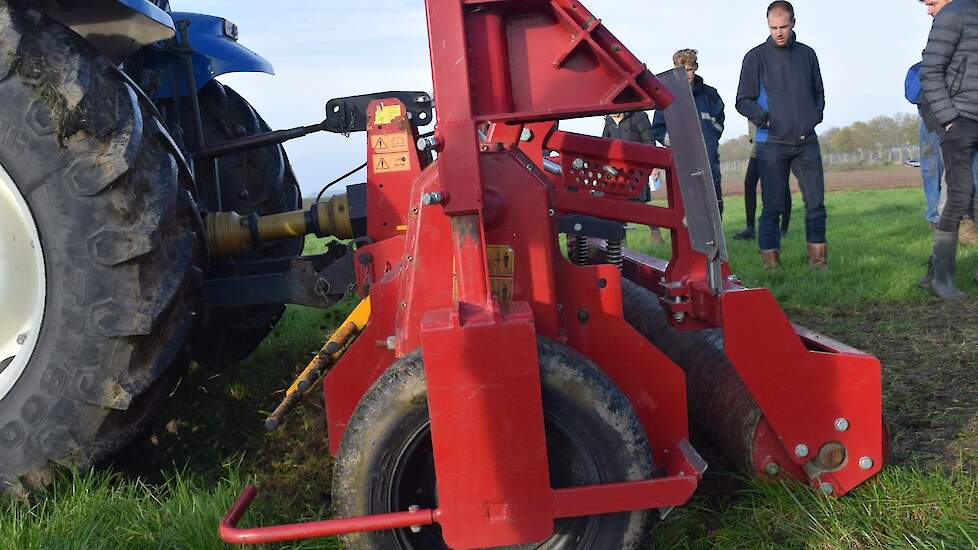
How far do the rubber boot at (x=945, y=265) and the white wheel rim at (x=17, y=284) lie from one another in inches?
194

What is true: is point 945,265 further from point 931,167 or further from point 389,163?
point 389,163

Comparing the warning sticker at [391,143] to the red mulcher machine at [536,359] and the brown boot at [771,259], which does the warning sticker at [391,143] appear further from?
the brown boot at [771,259]

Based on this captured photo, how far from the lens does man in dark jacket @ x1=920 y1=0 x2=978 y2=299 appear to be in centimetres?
491

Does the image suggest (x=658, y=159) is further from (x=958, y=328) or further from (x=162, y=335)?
(x=958, y=328)

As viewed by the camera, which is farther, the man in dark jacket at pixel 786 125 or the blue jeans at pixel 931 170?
the blue jeans at pixel 931 170

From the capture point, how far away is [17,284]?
2.39 metres

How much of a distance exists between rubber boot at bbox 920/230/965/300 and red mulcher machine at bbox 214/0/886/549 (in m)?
3.18

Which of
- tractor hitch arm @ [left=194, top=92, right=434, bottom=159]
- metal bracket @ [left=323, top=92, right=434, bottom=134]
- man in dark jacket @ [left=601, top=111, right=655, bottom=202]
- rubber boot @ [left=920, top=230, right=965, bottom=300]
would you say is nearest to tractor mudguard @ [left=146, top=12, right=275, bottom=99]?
tractor hitch arm @ [left=194, top=92, right=434, bottom=159]

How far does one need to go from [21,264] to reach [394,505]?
1.34m

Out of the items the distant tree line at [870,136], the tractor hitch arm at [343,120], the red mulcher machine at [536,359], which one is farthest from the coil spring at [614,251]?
the distant tree line at [870,136]

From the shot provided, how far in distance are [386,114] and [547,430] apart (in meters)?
A: 1.27

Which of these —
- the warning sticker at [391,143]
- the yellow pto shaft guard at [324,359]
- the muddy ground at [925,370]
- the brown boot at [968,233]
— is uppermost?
the warning sticker at [391,143]

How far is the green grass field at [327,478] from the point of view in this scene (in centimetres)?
221

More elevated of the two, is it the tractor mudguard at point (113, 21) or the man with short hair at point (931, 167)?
the tractor mudguard at point (113, 21)
